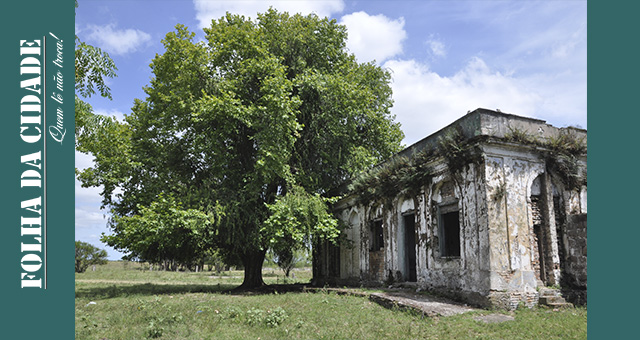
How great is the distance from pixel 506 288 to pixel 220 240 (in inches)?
466

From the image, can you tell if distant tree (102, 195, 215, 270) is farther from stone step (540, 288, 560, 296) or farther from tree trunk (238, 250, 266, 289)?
stone step (540, 288, 560, 296)

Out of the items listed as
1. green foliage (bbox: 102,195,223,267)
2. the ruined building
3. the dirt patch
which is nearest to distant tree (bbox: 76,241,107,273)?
green foliage (bbox: 102,195,223,267)

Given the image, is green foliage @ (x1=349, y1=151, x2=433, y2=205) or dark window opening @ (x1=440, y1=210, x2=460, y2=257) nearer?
dark window opening @ (x1=440, y1=210, x2=460, y2=257)

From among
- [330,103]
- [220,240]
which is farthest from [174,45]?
[220,240]

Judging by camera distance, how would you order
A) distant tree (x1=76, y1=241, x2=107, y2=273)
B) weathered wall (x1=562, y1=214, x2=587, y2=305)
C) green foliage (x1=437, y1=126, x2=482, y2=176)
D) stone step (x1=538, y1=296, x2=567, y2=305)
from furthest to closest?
distant tree (x1=76, y1=241, x2=107, y2=273)
green foliage (x1=437, y1=126, x2=482, y2=176)
weathered wall (x1=562, y1=214, x2=587, y2=305)
stone step (x1=538, y1=296, x2=567, y2=305)

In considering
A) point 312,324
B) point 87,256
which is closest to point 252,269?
point 312,324

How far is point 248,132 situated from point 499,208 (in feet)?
39.0

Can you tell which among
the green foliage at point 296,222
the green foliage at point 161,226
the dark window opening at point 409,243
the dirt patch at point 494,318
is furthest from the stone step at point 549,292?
the green foliage at point 161,226

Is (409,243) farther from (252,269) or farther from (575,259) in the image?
(252,269)

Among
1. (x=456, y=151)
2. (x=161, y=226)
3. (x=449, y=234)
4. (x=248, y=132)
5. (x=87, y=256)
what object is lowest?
(x=87, y=256)

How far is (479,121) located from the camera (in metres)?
12.3

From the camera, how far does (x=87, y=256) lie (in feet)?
159

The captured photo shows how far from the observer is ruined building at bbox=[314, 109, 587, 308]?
11.7 m

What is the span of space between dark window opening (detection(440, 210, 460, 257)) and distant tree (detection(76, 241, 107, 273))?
4141 cm
